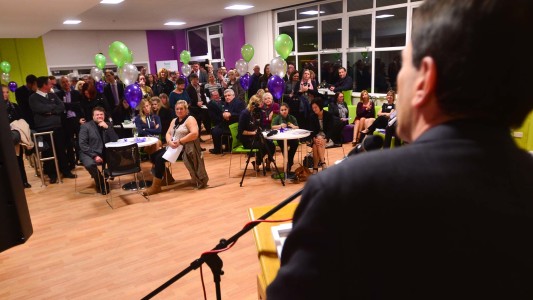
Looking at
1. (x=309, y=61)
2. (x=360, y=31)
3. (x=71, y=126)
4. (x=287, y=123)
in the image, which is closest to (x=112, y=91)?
(x=71, y=126)

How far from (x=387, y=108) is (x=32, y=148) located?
614 cm

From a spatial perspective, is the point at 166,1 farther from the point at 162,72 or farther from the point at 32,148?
the point at 32,148

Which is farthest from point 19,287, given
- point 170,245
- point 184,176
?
point 184,176

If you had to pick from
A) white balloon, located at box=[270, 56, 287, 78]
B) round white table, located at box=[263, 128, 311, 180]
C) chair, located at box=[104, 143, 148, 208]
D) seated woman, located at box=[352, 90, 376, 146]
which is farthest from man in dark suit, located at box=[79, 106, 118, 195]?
seated woman, located at box=[352, 90, 376, 146]

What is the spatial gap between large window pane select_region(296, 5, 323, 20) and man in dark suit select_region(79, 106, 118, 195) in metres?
6.86

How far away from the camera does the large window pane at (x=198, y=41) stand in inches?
611

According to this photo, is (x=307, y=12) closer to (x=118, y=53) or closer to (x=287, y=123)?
(x=118, y=53)

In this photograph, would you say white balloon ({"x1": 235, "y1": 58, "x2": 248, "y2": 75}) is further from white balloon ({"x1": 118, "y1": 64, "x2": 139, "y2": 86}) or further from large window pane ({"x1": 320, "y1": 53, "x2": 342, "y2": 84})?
white balloon ({"x1": 118, "y1": 64, "x2": 139, "y2": 86})

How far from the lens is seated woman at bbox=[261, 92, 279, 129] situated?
6.21 metres

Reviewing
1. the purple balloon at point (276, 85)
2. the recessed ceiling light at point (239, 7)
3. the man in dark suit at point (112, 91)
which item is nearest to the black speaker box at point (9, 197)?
the purple balloon at point (276, 85)

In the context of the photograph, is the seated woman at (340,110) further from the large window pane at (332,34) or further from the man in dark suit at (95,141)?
the man in dark suit at (95,141)

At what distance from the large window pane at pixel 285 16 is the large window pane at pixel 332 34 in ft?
4.38

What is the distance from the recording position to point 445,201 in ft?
1.59

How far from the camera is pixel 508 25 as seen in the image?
1.60ft
